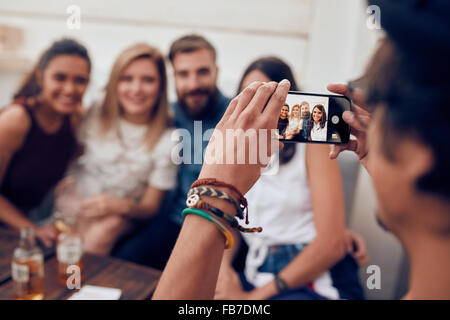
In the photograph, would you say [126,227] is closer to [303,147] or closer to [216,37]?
[303,147]

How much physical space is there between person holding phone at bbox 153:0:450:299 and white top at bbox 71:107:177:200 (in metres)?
1.17

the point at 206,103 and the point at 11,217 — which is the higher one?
the point at 206,103

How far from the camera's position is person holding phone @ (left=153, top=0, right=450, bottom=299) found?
0.29 m

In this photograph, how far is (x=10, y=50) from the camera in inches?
89.0

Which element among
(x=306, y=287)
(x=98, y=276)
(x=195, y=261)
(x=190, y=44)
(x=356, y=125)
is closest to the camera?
(x=195, y=261)

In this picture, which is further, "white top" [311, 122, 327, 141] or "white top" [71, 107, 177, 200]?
"white top" [71, 107, 177, 200]

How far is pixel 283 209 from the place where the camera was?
113 cm

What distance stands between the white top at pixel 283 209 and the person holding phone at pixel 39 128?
3.00ft

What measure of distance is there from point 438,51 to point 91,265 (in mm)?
1025

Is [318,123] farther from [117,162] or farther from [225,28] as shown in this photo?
[225,28]

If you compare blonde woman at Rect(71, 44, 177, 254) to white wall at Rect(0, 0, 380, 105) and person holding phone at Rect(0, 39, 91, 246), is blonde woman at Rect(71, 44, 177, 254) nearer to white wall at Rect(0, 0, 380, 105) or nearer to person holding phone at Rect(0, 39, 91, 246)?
person holding phone at Rect(0, 39, 91, 246)

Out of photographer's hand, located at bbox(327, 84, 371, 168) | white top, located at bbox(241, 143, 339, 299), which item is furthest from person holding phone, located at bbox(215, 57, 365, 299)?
photographer's hand, located at bbox(327, 84, 371, 168)

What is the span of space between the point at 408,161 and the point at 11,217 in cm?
153

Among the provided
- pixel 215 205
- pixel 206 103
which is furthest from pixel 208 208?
pixel 206 103
